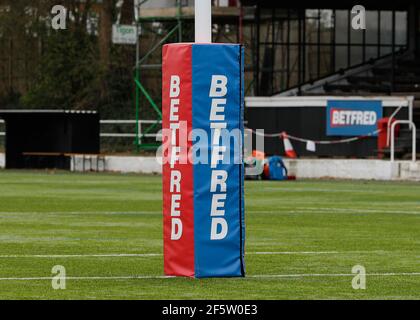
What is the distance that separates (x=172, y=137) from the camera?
43.1ft

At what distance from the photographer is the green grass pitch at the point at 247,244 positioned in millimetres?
12883

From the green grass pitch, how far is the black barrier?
14.7 metres

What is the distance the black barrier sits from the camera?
159 ft

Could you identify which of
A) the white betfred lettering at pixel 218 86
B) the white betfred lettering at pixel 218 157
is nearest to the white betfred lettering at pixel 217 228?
the white betfred lettering at pixel 218 157

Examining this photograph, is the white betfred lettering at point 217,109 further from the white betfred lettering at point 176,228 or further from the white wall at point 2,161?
the white wall at point 2,161

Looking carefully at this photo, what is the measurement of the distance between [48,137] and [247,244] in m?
31.6

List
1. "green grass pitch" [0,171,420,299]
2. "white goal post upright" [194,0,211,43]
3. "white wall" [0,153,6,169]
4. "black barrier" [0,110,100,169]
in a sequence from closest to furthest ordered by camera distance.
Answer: "green grass pitch" [0,171,420,299] < "white goal post upright" [194,0,211,43] < "black barrier" [0,110,100,169] < "white wall" [0,153,6,169]

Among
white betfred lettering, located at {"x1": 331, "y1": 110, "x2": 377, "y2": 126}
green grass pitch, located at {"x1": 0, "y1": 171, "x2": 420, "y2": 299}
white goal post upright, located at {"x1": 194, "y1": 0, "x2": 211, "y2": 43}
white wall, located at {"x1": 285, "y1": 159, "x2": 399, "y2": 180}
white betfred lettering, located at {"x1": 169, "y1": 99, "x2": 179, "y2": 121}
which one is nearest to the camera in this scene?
green grass pitch, located at {"x1": 0, "y1": 171, "x2": 420, "y2": 299}

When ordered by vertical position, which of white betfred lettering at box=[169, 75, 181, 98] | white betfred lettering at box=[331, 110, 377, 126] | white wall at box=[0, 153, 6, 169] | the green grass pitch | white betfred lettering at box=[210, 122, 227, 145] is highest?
white betfred lettering at box=[169, 75, 181, 98]

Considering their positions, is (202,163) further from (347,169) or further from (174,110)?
(347,169)

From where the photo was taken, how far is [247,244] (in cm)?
1819

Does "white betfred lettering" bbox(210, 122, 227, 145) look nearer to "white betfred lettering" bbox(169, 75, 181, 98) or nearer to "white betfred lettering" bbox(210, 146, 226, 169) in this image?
"white betfred lettering" bbox(210, 146, 226, 169)

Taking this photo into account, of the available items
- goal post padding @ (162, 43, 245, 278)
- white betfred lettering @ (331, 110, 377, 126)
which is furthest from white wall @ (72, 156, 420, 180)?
goal post padding @ (162, 43, 245, 278)

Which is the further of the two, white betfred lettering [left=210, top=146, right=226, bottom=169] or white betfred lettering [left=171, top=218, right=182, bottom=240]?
white betfred lettering [left=171, top=218, right=182, bottom=240]
